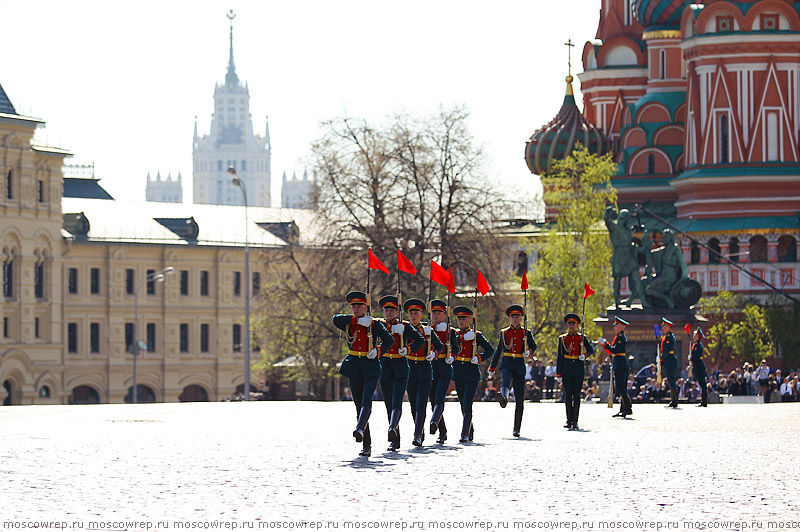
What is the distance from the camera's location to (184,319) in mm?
105062

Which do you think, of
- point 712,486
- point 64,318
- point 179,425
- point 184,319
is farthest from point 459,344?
point 184,319

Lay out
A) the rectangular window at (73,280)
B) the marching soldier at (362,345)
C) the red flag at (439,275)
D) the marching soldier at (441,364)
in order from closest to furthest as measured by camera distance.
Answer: the marching soldier at (362,345), the marching soldier at (441,364), the red flag at (439,275), the rectangular window at (73,280)

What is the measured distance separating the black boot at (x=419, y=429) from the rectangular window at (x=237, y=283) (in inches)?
3305

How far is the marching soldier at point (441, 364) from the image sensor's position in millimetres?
24703

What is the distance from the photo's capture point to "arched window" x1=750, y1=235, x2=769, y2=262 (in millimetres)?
73750

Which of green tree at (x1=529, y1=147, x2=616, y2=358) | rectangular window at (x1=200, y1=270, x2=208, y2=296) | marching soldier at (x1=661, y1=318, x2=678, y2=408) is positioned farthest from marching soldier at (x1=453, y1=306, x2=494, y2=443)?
rectangular window at (x1=200, y1=270, x2=208, y2=296)

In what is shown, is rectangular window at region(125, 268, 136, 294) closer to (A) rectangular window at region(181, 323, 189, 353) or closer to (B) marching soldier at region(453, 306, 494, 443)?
(A) rectangular window at region(181, 323, 189, 353)

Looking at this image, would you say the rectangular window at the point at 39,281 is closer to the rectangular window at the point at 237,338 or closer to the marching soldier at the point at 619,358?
the rectangular window at the point at 237,338

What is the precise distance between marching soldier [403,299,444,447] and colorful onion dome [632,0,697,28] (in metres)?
59.0

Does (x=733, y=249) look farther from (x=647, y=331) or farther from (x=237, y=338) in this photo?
(x=237, y=338)

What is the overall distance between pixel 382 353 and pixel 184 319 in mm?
83246

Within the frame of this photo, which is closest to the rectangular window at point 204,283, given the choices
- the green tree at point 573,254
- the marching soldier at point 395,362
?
the green tree at point 573,254

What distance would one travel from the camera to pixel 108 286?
101750 millimetres

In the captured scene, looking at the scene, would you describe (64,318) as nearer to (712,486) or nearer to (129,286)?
(129,286)
